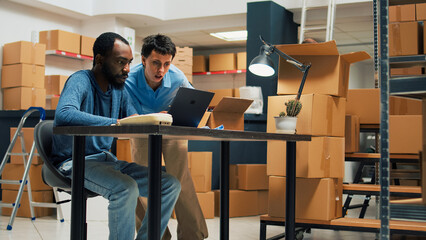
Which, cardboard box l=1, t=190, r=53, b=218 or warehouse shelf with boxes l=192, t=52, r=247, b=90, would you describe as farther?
warehouse shelf with boxes l=192, t=52, r=247, b=90

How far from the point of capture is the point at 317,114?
10.5 ft

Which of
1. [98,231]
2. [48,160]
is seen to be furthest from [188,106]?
[98,231]

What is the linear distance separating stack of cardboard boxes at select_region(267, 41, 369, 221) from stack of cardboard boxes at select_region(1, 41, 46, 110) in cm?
397

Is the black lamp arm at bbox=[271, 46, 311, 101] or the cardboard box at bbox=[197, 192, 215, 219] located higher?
the black lamp arm at bbox=[271, 46, 311, 101]

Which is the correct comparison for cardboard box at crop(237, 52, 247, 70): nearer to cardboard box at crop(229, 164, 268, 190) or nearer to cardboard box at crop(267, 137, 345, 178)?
cardboard box at crop(229, 164, 268, 190)

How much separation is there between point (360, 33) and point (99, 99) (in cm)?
706

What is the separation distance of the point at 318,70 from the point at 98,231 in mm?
2067

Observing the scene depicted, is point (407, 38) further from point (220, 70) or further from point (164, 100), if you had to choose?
point (220, 70)

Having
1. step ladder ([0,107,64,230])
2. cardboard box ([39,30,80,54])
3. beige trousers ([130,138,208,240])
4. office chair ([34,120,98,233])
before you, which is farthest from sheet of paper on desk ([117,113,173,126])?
cardboard box ([39,30,80,54])

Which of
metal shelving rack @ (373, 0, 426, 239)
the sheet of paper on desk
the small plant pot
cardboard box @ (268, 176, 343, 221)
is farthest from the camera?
cardboard box @ (268, 176, 343, 221)

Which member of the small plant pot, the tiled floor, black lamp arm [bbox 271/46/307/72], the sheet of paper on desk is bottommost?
the tiled floor

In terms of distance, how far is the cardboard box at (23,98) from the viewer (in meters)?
6.34

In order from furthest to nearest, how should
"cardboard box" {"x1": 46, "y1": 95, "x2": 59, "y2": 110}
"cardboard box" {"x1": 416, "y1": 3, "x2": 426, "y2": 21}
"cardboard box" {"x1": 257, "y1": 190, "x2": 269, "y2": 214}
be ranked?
"cardboard box" {"x1": 46, "y1": 95, "x2": 59, "y2": 110} → "cardboard box" {"x1": 257, "y1": 190, "x2": 269, "y2": 214} → "cardboard box" {"x1": 416, "y1": 3, "x2": 426, "y2": 21}

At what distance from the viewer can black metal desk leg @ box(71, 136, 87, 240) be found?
6.61 ft
